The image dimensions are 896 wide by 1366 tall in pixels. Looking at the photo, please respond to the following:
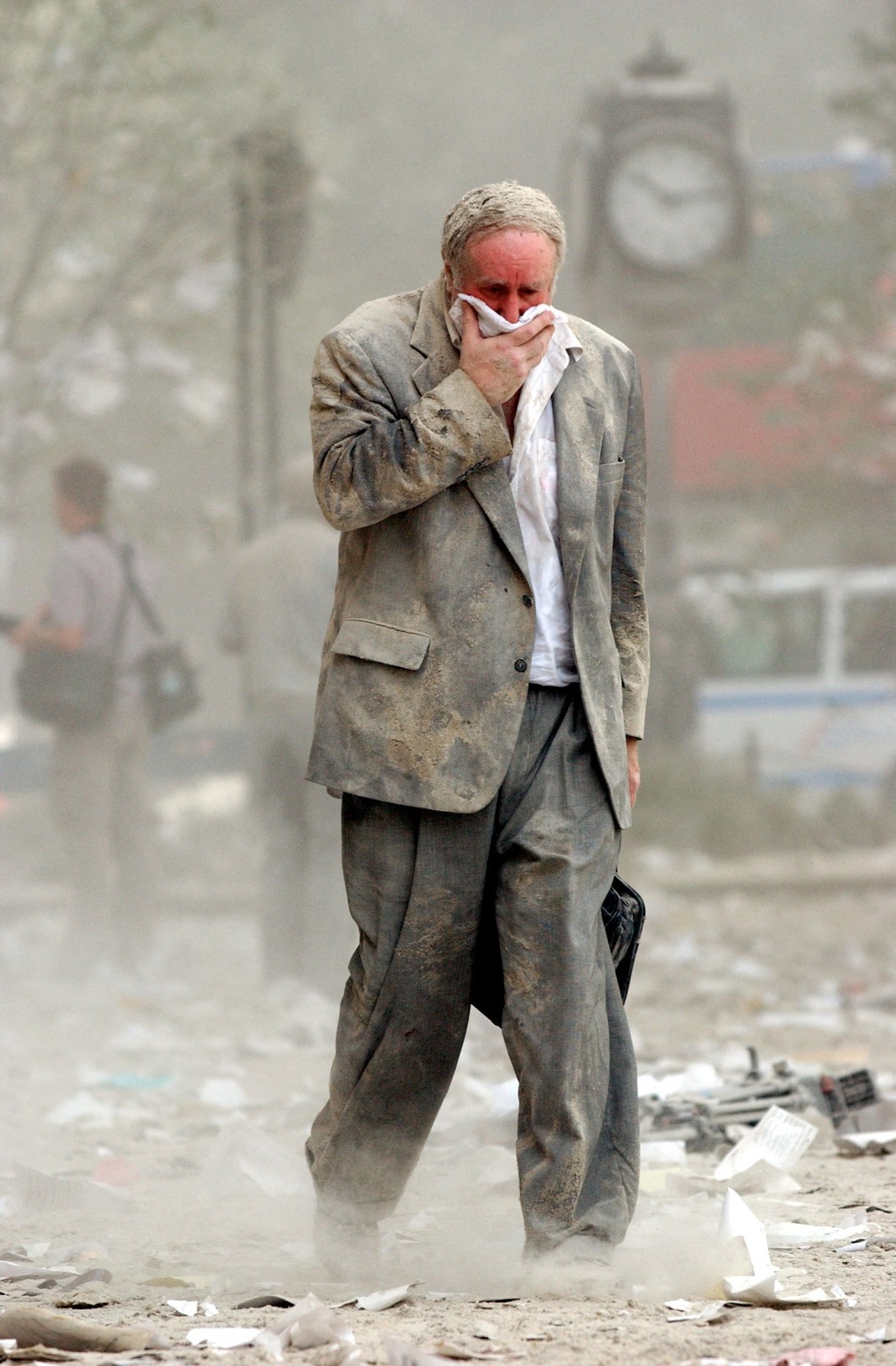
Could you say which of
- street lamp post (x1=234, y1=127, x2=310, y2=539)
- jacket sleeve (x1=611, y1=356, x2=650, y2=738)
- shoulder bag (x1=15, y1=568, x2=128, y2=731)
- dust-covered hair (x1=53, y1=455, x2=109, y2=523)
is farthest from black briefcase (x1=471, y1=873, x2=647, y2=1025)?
street lamp post (x1=234, y1=127, x2=310, y2=539)

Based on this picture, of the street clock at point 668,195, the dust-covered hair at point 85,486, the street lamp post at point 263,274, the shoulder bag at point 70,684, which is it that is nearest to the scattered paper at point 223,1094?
the shoulder bag at point 70,684

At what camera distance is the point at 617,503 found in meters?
3.36

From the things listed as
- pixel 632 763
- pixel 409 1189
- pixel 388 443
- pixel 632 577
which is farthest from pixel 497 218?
pixel 409 1189

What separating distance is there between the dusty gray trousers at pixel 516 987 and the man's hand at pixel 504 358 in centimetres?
52

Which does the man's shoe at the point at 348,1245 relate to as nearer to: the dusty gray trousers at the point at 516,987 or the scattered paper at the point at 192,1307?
the dusty gray trousers at the point at 516,987

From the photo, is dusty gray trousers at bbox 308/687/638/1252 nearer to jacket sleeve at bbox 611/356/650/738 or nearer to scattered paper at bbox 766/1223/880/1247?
jacket sleeve at bbox 611/356/650/738

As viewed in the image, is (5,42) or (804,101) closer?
(5,42)

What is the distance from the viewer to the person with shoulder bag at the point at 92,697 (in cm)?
768

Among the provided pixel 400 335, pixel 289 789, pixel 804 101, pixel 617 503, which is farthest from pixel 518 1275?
pixel 804 101

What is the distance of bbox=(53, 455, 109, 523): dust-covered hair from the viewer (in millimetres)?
7664

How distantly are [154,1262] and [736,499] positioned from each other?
32.8 feet

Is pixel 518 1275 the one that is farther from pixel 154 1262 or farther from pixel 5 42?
pixel 5 42

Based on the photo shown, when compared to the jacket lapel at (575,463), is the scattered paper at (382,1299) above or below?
below

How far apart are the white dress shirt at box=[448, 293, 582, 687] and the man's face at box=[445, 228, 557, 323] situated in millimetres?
101
